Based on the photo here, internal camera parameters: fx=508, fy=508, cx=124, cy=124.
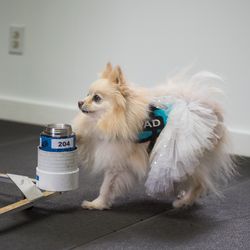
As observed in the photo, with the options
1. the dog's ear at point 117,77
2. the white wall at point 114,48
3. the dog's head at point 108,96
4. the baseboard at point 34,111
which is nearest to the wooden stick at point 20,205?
the dog's head at point 108,96

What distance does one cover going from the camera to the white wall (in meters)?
2.43

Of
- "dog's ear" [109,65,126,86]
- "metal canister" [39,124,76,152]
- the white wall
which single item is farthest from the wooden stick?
the white wall

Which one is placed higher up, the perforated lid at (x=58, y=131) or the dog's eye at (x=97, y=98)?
the dog's eye at (x=97, y=98)

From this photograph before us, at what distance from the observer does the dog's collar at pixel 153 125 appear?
60.8 inches

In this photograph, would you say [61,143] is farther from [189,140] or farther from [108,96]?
[189,140]

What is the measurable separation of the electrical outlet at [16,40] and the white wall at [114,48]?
1.3 inches

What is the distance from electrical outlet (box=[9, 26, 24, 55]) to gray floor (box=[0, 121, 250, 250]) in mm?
1344

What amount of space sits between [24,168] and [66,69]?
0.95 m

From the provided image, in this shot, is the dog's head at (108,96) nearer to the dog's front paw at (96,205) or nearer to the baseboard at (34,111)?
the dog's front paw at (96,205)

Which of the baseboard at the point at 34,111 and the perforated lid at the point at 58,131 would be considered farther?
the baseboard at the point at 34,111

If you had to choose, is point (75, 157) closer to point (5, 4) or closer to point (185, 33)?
point (185, 33)

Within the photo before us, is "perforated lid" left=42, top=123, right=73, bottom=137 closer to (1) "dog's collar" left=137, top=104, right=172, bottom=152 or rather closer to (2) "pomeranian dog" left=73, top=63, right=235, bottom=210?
(2) "pomeranian dog" left=73, top=63, right=235, bottom=210

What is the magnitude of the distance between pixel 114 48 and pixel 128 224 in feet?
4.60

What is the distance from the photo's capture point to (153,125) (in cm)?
154
